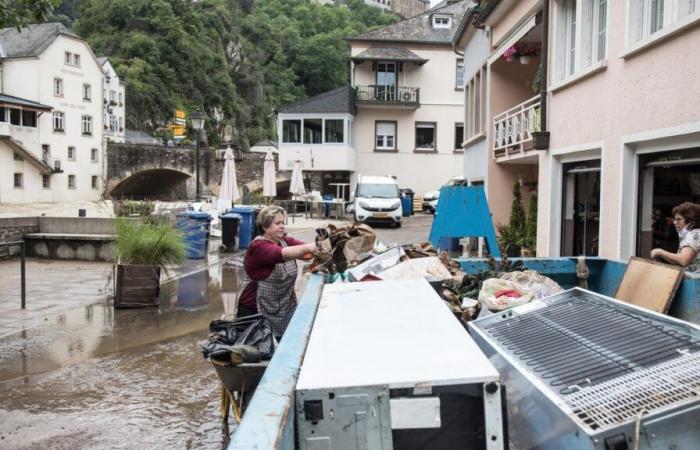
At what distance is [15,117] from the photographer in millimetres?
46344

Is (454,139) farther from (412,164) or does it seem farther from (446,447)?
(446,447)

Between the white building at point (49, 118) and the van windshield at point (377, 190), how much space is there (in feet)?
88.3

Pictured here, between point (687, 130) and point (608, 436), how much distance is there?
546 cm

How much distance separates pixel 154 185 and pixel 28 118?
1327 centimetres

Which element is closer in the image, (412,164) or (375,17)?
(412,164)

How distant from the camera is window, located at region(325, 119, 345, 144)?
39156 mm

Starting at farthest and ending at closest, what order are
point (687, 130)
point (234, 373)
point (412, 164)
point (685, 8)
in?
point (412, 164), point (685, 8), point (687, 130), point (234, 373)

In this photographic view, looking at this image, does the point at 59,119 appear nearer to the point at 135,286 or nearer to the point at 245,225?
the point at 245,225

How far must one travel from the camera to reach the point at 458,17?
44188 millimetres

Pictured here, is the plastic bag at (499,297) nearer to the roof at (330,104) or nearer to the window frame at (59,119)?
the roof at (330,104)

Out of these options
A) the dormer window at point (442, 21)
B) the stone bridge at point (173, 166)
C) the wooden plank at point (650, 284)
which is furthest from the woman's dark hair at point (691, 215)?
the dormer window at point (442, 21)

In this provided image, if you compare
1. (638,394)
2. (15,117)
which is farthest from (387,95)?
(638,394)

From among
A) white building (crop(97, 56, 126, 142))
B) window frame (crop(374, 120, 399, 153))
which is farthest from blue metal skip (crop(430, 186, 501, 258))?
white building (crop(97, 56, 126, 142))

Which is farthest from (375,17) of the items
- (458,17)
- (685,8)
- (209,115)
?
(685,8)
